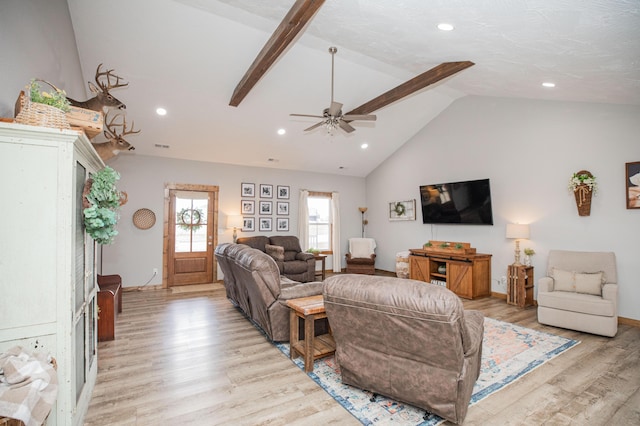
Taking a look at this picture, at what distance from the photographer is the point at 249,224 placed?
Answer: 7.64 meters

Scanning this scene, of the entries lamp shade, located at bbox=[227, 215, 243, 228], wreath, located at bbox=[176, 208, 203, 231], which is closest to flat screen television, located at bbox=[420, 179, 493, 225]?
lamp shade, located at bbox=[227, 215, 243, 228]

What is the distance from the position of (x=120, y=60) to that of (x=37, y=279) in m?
3.69

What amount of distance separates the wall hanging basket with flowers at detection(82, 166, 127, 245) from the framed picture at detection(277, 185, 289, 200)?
5.94 m

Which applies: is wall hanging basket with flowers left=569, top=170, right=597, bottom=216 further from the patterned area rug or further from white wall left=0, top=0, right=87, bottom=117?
white wall left=0, top=0, right=87, bottom=117

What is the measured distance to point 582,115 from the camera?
474 centimetres

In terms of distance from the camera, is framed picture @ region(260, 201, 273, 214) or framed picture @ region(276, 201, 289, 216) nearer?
framed picture @ region(260, 201, 273, 214)

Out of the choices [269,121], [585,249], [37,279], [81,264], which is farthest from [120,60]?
[585,249]

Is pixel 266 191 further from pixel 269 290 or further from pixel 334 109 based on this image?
pixel 269 290

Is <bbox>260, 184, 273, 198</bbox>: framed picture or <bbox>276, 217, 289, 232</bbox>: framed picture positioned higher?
<bbox>260, 184, 273, 198</bbox>: framed picture

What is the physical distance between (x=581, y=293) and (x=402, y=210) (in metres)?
4.14

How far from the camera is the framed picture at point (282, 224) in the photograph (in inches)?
316

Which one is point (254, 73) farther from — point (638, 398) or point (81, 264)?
point (638, 398)

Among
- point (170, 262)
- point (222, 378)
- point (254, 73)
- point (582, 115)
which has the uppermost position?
point (254, 73)

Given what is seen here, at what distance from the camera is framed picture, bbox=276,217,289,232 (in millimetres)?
8031
